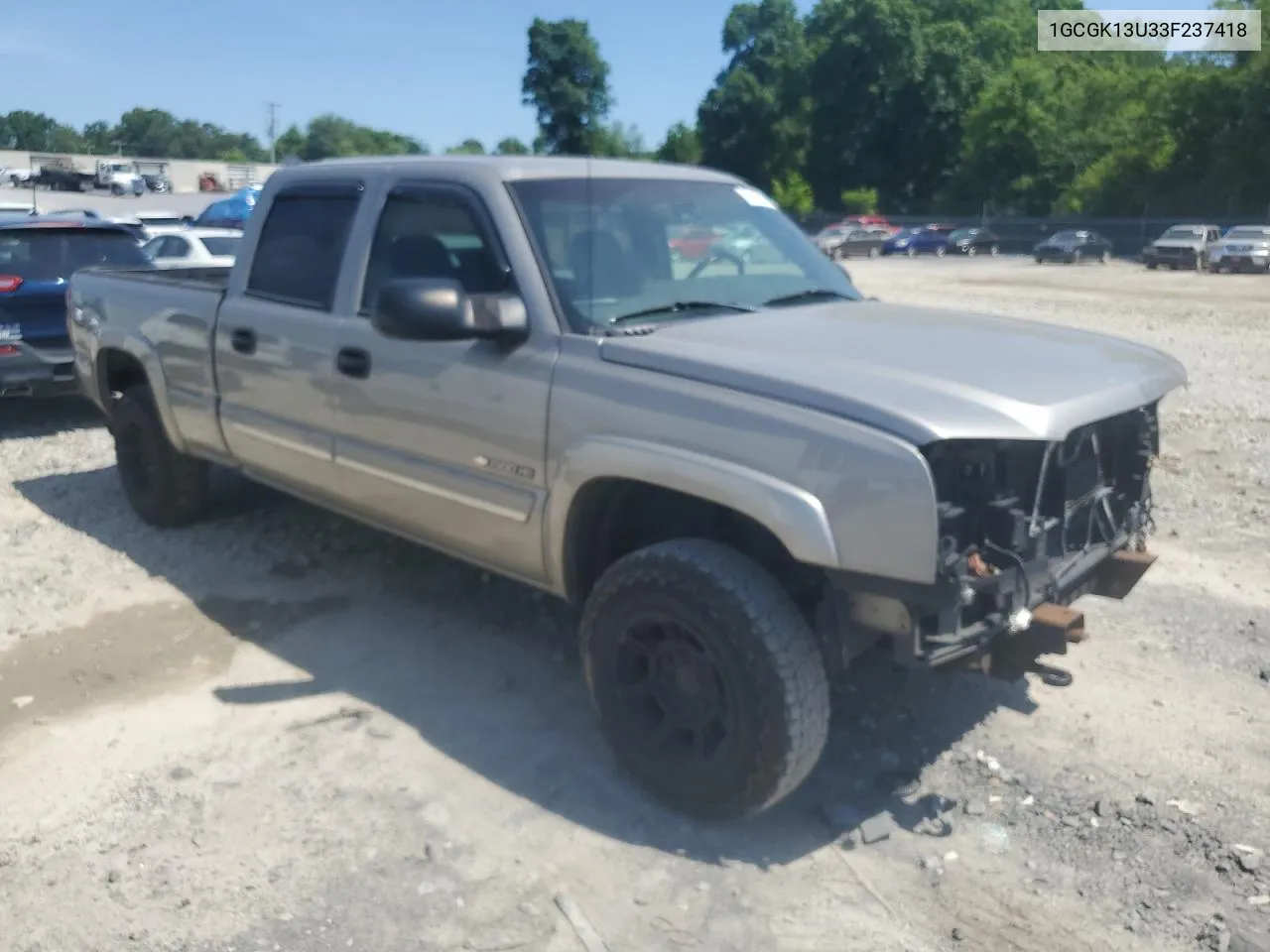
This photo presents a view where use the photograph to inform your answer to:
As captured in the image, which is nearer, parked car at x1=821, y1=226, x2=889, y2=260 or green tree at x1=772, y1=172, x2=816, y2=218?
parked car at x1=821, y1=226, x2=889, y2=260

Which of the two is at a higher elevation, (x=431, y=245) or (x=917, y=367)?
(x=431, y=245)

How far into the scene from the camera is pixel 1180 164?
54.9 metres

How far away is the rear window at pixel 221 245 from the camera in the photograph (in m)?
16.1

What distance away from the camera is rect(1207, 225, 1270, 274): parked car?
3762 centimetres

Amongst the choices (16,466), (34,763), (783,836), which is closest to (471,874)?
(783,836)

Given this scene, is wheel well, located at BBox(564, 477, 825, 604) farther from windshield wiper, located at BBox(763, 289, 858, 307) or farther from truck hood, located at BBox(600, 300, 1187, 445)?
windshield wiper, located at BBox(763, 289, 858, 307)

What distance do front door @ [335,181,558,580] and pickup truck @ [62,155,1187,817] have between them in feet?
0.04

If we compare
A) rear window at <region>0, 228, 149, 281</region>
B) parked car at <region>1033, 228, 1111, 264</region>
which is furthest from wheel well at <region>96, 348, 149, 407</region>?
parked car at <region>1033, 228, 1111, 264</region>

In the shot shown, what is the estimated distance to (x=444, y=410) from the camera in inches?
167

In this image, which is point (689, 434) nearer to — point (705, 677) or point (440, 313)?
point (705, 677)

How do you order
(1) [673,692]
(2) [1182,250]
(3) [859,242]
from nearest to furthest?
(1) [673,692] → (2) [1182,250] → (3) [859,242]

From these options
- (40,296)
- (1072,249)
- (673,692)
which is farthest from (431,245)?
(1072,249)

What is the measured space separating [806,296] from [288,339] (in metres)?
2.09

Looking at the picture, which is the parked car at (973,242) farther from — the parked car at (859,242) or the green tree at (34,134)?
the green tree at (34,134)
